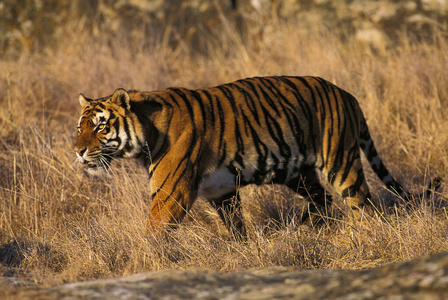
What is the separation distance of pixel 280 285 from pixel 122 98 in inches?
94.5

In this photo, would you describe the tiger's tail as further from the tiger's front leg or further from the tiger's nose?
the tiger's nose

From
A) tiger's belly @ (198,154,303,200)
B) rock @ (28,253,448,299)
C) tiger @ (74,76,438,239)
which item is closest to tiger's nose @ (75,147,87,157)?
tiger @ (74,76,438,239)

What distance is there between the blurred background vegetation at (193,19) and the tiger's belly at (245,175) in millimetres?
5126

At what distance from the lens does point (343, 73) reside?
23.8 feet

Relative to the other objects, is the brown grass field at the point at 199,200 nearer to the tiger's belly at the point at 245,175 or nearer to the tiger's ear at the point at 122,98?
the tiger's belly at the point at 245,175

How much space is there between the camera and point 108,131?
4004mm

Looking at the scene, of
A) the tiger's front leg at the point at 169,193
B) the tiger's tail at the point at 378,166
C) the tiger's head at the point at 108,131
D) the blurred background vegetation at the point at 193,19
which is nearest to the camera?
the tiger's front leg at the point at 169,193

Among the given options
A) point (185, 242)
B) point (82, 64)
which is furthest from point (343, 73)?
point (185, 242)

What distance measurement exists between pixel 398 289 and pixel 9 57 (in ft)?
30.8

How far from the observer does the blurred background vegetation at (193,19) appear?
938cm

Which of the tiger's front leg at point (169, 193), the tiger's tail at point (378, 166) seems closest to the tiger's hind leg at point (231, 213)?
the tiger's front leg at point (169, 193)

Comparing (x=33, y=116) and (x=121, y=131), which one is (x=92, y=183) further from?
(x=33, y=116)

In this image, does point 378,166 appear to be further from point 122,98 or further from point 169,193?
point 122,98

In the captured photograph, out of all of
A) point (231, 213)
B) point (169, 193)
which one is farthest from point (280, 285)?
point (231, 213)
